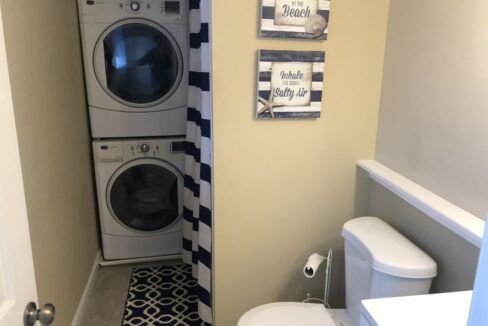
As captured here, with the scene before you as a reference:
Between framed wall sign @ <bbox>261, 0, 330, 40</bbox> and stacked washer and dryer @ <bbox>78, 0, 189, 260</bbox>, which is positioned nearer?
framed wall sign @ <bbox>261, 0, 330, 40</bbox>

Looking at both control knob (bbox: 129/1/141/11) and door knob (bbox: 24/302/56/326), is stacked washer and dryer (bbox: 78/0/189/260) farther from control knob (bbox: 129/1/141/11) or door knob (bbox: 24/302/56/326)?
door knob (bbox: 24/302/56/326)

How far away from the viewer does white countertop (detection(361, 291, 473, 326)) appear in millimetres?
876

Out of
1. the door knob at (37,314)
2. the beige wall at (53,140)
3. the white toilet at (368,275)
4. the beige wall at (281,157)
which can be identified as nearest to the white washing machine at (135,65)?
the beige wall at (53,140)

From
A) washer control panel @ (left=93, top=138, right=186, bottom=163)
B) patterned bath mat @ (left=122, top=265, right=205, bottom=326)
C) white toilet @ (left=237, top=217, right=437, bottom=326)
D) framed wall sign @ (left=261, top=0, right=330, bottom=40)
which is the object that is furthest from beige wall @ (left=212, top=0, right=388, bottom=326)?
washer control panel @ (left=93, top=138, right=186, bottom=163)

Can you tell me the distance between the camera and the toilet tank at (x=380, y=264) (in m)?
1.32

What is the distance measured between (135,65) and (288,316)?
181 centimetres

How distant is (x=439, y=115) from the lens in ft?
4.49

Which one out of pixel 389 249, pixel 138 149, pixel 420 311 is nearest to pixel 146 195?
pixel 138 149

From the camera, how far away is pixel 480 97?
1.17 meters

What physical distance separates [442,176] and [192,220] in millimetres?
1537

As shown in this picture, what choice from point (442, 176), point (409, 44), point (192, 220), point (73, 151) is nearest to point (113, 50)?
point (73, 151)

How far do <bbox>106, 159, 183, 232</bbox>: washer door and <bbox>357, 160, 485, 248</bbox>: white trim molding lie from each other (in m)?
1.44

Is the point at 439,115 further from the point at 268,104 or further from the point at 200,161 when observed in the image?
the point at 200,161

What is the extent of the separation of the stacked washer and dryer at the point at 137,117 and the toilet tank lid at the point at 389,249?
1.50m
